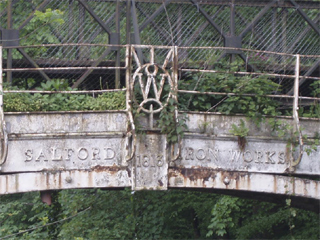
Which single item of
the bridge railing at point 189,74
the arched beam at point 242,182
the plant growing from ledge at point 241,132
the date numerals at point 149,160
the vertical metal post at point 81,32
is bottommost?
the arched beam at point 242,182

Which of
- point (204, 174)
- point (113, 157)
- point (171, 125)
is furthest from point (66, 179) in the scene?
point (204, 174)

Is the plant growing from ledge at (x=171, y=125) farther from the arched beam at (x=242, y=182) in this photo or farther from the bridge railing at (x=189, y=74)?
the arched beam at (x=242, y=182)

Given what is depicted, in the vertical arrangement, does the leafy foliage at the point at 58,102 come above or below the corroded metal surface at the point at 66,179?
above

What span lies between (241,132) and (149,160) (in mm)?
1478

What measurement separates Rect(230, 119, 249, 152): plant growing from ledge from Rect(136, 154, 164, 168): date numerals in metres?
1.20

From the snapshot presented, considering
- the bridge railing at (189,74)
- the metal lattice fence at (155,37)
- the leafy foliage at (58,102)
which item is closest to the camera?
the leafy foliage at (58,102)

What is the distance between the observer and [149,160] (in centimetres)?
924

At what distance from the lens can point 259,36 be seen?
1234cm

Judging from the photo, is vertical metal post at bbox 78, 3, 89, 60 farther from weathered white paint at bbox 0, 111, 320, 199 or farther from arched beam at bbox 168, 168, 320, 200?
arched beam at bbox 168, 168, 320, 200

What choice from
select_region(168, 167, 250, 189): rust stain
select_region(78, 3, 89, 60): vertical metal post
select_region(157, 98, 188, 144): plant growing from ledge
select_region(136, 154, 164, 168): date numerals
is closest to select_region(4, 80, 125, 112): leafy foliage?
select_region(157, 98, 188, 144): plant growing from ledge

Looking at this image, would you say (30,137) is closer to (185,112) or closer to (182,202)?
(185,112)

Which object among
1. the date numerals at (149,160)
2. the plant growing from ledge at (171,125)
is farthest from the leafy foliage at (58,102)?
the date numerals at (149,160)

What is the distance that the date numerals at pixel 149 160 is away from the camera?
9203 mm

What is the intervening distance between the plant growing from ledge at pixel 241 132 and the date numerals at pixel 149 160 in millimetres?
1200
